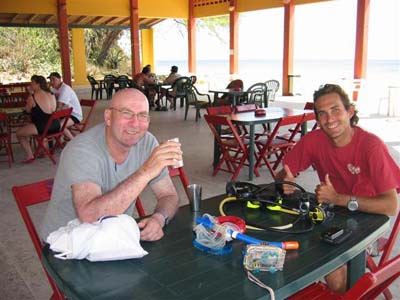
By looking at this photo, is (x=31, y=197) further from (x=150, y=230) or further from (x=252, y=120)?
(x=252, y=120)

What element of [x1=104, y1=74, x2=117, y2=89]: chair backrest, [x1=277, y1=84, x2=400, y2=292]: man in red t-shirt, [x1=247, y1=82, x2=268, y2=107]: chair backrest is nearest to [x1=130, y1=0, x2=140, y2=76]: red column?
[x1=104, y1=74, x2=117, y2=89]: chair backrest

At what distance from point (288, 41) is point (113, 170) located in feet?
41.4

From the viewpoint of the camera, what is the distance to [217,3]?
16.0 metres

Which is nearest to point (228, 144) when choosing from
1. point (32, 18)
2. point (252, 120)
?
point (252, 120)

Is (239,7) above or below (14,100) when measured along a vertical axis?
above

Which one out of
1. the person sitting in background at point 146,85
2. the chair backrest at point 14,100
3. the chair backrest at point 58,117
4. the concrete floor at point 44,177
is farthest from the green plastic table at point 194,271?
the person sitting in background at point 146,85

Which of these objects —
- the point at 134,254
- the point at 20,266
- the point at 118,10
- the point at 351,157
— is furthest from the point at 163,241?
the point at 118,10

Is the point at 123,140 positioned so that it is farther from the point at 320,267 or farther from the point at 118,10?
the point at 118,10

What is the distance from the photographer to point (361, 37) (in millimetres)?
11164

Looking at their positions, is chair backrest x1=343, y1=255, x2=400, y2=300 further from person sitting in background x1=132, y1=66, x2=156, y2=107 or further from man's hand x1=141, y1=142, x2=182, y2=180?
person sitting in background x1=132, y1=66, x2=156, y2=107

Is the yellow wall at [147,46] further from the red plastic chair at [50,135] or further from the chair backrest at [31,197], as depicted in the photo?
the chair backrest at [31,197]

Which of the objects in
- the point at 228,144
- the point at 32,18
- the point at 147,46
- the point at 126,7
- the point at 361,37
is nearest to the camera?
the point at 228,144

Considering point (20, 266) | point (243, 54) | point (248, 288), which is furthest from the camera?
point (243, 54)

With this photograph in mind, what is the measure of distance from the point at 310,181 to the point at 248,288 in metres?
3.83
